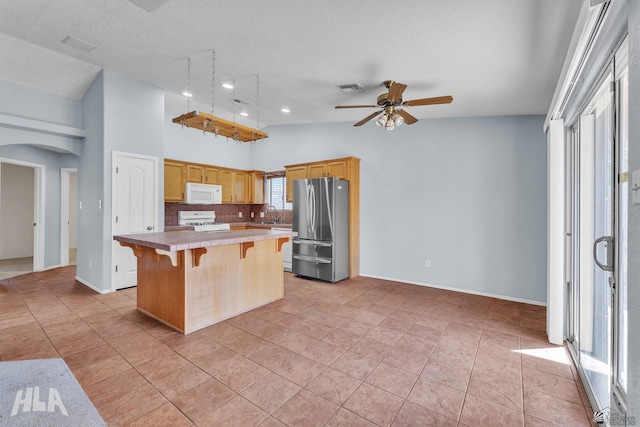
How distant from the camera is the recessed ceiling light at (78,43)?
3117 millimetres

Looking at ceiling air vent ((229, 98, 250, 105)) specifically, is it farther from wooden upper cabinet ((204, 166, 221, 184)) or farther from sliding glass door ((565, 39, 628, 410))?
sliding glass door ((565, 39, 628, 410))

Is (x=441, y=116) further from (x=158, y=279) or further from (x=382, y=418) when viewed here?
(x=158, y=279)

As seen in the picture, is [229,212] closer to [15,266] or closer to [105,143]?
[105,143]

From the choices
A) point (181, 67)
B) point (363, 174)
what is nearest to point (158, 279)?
point (181, 67)

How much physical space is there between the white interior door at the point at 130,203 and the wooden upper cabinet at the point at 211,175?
59.5 inches

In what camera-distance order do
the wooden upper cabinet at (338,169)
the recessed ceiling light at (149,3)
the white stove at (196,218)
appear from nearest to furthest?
the recessed ceiling light at (149,3), the wooden upper cabinet at (338,169), the white stove at (196,218)

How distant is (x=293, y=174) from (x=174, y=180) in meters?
2.26

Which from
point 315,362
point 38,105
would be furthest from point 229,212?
point 315,362

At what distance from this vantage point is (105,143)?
4.02 meters

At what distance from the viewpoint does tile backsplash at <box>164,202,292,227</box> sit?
5840 millimetres

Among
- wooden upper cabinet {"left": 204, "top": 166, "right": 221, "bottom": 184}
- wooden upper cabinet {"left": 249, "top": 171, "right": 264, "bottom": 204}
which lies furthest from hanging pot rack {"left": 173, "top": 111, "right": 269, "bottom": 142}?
wooden upper cabinet {"left": 249, "top": 171, "right": 264, "bottom": 204}

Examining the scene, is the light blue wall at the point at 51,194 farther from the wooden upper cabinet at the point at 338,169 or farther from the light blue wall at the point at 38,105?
the wooden upper cabinet at the point at 338,169

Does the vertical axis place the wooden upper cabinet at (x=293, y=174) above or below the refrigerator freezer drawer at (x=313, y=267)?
above

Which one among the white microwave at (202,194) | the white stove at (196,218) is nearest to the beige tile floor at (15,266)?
the white stove at (196,218)
